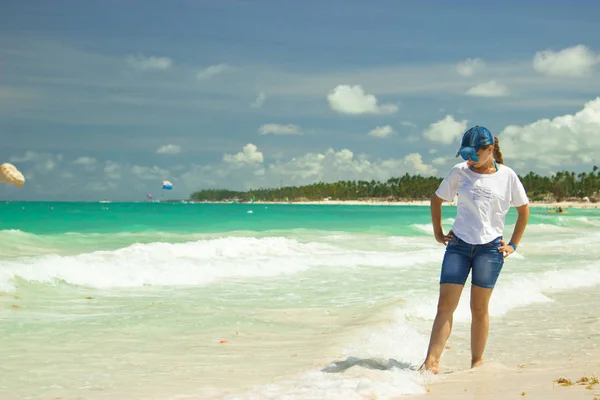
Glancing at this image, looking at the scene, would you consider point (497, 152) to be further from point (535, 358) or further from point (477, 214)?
point (535, 358)

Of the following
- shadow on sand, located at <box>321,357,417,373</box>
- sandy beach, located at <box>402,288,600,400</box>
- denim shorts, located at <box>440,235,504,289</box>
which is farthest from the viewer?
shadow on sand, located at <box>321,357,417,373</box>

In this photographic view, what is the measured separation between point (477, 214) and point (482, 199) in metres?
0.13

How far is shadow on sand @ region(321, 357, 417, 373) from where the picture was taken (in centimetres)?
554

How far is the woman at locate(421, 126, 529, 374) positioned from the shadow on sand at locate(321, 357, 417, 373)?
1.27ft

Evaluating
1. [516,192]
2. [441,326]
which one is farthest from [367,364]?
[516,192]

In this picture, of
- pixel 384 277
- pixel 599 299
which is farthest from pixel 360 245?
pixel 599 299

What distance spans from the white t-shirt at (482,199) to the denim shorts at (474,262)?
0.07 meters

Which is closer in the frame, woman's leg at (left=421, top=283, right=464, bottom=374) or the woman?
the woman

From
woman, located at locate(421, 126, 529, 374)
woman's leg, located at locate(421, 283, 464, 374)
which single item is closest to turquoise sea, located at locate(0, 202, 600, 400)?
woman's leg, located at locate(421, 283, 464, 374)

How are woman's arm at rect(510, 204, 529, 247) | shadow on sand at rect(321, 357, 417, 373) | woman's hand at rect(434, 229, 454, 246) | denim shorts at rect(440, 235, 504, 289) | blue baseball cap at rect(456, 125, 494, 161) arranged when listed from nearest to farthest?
1. blue baseball cap at rect(456, 125, 494, 161)
2. denim shorts at rect(440, 235, 504, 289)
3. woman's hand at rect(434, 229, 454, 246)
4. woman's arm at rect(510, 204, 529, 247)
5. shadow on sand at rect(321, 357, 417, 373)

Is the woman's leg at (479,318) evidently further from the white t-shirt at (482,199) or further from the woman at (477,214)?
the white t-shirt at (482,199)

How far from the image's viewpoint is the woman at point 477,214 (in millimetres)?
5023

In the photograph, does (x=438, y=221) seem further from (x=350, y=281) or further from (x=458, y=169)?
(x=350, y=281)

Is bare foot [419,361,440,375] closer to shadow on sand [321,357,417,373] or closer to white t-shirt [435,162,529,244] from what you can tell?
shadow on sand [321,357,417,373]
